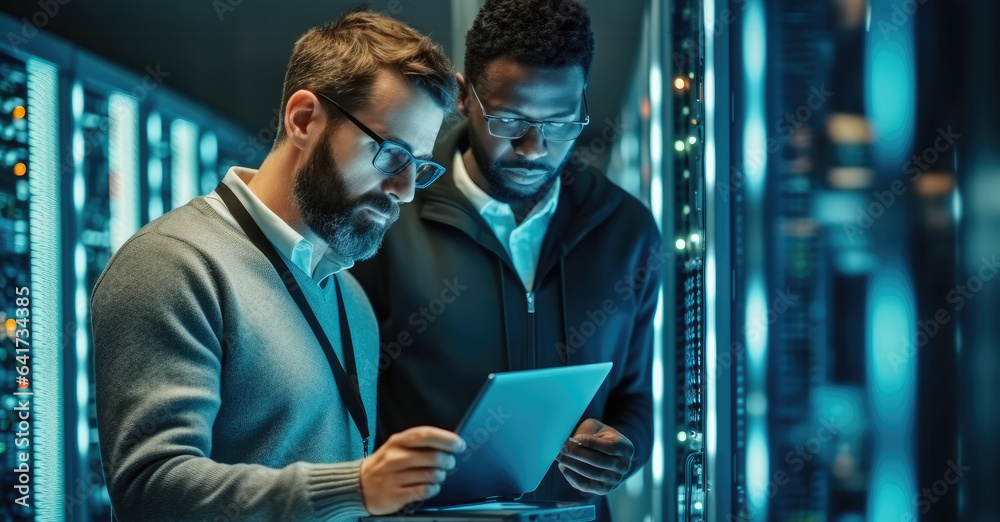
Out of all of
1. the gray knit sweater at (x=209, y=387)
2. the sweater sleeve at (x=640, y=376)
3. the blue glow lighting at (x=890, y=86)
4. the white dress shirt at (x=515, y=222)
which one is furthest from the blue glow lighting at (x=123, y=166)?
the blue glow lighting at (x=890, y=86)

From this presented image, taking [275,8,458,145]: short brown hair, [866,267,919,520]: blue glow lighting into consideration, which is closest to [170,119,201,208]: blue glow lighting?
[275,8,458,145]: short brown hair

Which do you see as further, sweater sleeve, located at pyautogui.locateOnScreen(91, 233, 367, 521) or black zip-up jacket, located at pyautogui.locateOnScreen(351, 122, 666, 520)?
black zip-up jacket, located at pyautogui.locateOnScreen(351, 122, 666, 520)

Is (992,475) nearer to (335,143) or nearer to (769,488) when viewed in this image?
(769,488)

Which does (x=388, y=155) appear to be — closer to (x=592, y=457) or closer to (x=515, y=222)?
(x=515, y=222)

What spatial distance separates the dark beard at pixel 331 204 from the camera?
1.62 m

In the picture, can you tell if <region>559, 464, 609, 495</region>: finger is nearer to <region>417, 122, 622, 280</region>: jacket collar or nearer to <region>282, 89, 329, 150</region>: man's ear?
<region>417, 122, 622, 280</region>: jacket collar

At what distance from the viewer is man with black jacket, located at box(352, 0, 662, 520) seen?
2.02m

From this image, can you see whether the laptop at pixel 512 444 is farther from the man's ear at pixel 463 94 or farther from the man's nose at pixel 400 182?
the man's ear at pixel 463 94

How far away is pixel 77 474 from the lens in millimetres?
3104

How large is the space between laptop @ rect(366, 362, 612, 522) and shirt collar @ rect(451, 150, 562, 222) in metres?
0.71

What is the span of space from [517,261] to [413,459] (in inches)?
40.1

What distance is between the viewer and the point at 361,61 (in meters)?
1.64

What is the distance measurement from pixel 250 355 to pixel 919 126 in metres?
1.41

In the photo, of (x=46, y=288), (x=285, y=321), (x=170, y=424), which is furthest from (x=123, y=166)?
(x=170, y=424)
